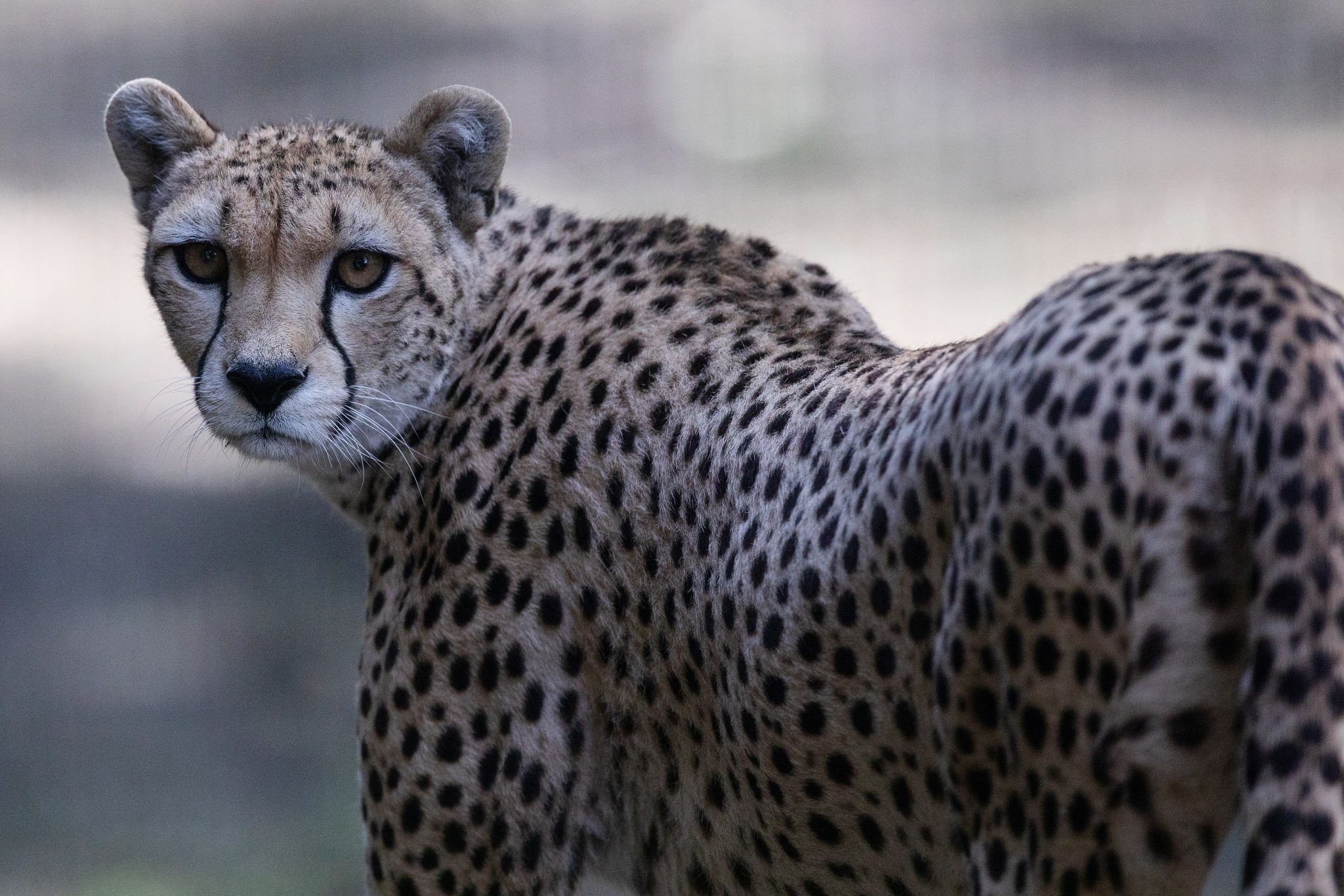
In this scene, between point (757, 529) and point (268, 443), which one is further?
point (268, 443)

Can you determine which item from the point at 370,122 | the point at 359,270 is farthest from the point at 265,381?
the point at 370,122

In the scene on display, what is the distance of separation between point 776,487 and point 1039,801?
2.00ft

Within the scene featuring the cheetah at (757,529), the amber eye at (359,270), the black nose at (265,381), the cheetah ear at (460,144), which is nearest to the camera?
the cheetah at (757,529)

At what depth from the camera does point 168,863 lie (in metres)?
5.37

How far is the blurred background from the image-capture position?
17.8 ft

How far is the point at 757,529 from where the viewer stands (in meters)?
2.17

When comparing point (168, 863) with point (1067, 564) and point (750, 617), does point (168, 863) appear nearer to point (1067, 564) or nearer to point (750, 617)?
point (750, 617)

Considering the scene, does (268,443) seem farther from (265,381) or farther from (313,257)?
(313,257)

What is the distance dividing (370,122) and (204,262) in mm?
3001

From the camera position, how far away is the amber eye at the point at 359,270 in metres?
2.67

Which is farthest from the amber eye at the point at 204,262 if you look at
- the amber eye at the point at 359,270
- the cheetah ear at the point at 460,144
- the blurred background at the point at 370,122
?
the blurred background at the point at 370,122

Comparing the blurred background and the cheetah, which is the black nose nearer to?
the cheetah

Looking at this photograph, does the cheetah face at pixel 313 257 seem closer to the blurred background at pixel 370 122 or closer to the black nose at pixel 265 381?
the black nose at pixel 265 381

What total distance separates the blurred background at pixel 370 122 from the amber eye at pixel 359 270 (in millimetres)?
2702
